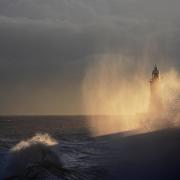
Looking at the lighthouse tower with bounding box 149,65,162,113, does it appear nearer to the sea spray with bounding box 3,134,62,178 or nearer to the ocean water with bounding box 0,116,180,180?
the ocean water with bounding box 0,116,180,180

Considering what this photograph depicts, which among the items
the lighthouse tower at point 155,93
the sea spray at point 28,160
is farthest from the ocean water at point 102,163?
the lighthouse tower at point 155,93

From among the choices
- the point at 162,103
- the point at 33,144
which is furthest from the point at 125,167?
the point at 162,103

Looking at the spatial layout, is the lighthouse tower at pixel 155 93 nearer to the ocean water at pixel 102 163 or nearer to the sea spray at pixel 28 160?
the ocean water at pixel 102 163

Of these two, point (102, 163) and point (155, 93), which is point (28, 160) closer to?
point (102, 163)

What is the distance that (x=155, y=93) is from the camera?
88.2 m

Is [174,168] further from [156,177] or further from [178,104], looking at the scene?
[178,104]

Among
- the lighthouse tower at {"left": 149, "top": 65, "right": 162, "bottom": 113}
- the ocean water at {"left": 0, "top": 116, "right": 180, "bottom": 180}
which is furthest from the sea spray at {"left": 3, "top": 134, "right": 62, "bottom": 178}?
the lighthouse tower at {"left": 149, "top": 65, "right": 162, "bottom": 113}

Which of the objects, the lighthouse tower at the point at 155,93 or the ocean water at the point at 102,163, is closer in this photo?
the ocean water at the point at 102,163

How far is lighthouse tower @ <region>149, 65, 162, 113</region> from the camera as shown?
86.5 metres

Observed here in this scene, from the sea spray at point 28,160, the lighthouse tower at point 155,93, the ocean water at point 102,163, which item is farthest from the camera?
the lighthouse tower at point 155,93

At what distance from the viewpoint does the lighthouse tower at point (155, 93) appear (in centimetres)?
8650

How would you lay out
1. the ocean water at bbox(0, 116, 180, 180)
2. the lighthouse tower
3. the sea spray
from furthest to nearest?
1. the lighthouse tower
2. the sea spray
3. the ocean water at bbox(0, 116, 180, 180)

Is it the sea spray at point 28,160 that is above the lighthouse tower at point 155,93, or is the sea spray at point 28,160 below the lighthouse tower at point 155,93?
below

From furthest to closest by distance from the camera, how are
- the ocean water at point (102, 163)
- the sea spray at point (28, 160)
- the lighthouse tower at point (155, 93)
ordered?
the lighthouse tower at point (155, 93) → the sea spray at point (28, 160) → the ocean water at point (102, 163)
